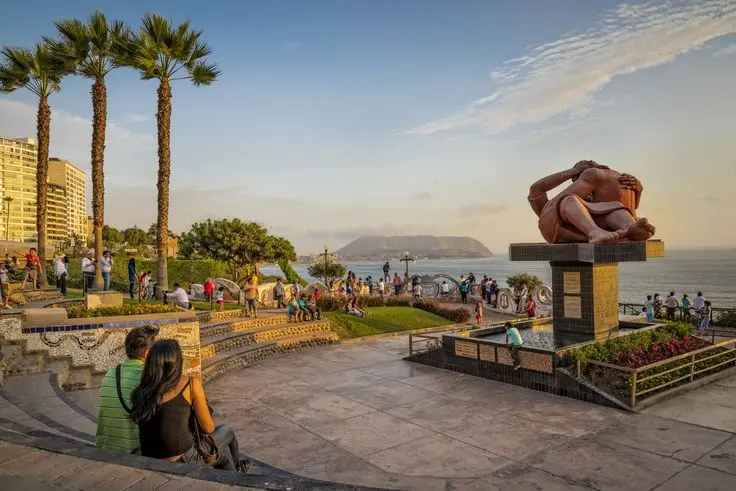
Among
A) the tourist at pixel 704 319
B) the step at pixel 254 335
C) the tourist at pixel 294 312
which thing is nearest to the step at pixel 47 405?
the step at pixel 254 335

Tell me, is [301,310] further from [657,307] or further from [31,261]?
[657,307]

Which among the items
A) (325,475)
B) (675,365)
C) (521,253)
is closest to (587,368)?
(675,365)

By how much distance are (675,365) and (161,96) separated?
1969 centimetres

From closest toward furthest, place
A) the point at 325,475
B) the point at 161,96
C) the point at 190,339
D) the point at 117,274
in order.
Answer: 1. the point at 325,475
2. the point at 190,339
3. the point at 161,96
4. the point at 117,274

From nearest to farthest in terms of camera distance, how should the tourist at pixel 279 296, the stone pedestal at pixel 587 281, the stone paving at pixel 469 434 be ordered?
the stone paving at pixel 469 434 → the stone pedestal at pixel 587 281 → the tourist at pixel 279 296

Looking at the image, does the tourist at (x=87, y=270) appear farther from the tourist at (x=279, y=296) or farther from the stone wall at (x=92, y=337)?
the stone wall at (x=92, y=337)

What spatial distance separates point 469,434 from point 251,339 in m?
9.63

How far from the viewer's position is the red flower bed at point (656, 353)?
38.5ft

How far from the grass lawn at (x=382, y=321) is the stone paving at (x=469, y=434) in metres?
6.81

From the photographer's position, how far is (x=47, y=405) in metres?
7.73

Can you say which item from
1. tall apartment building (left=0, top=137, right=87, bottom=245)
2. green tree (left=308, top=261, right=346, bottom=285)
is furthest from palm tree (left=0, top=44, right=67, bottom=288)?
tall apartment building (left=0, top=137, right=87, bottom=245)

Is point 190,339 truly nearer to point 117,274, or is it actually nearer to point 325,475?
point 325,475

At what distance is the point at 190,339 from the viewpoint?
12.8 m

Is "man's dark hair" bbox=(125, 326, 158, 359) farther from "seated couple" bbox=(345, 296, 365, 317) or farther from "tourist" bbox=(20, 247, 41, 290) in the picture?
"tourist" bbox=(20, 247, 41, 290)
